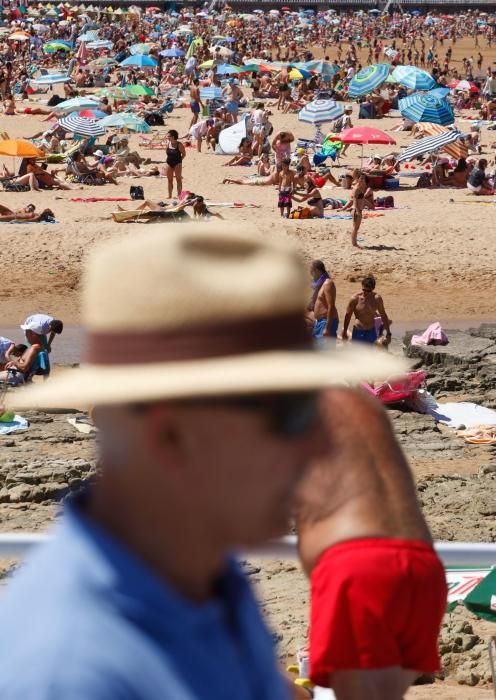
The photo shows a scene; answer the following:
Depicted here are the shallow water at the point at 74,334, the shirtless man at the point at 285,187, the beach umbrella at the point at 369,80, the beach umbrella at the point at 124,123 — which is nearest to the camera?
the shallow water at the point at 74,334

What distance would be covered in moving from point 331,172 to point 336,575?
67.1 ft

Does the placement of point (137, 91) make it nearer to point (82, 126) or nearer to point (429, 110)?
point (82, 126)

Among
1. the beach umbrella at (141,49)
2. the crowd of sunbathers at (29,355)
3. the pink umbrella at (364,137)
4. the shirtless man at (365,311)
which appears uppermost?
the shirtless man at (365,311)

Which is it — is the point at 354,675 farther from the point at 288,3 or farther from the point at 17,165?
the point at 288,3

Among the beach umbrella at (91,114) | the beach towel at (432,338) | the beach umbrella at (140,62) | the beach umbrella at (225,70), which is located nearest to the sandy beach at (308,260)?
the beach towel at (432,338)

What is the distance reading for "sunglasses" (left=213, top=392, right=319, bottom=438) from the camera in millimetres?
1208

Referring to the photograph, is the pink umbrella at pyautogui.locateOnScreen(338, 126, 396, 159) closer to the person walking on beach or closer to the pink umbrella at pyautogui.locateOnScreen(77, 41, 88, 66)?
the person walking on beach

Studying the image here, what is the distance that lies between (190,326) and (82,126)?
22720mm

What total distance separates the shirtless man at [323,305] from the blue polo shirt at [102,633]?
31.8 feet

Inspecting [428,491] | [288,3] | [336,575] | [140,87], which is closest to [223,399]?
[336,575]

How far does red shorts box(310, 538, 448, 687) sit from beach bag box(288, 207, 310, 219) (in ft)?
51.4

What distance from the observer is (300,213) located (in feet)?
60.4

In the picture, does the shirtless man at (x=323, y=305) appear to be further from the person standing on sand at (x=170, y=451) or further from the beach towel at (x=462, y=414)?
the person standing on sand at (x=170, y=451)

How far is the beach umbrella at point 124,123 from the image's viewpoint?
25938 mm
